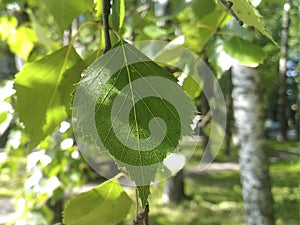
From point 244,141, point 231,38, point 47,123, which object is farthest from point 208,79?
point 244,141

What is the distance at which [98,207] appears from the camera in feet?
1.15

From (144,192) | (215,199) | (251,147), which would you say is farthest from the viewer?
(215,199)

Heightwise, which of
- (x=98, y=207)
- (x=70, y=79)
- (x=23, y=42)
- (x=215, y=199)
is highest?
(x=23, y=42)

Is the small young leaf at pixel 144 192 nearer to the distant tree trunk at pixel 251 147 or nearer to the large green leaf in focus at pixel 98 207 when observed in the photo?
the large green leaf in focus at pixel 98 207

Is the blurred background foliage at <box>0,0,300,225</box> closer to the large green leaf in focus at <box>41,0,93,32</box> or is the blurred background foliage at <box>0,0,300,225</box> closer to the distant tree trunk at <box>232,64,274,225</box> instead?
the large green leaf in focus at <box>41,0,93,32</box>

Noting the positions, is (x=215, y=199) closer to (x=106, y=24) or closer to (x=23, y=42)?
(x=23, y=42)

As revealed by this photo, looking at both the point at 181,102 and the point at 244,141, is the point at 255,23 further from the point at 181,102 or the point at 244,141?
the point at 244,141

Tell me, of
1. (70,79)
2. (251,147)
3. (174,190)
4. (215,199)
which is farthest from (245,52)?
(215,199)

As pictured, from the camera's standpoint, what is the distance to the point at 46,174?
0.96 m

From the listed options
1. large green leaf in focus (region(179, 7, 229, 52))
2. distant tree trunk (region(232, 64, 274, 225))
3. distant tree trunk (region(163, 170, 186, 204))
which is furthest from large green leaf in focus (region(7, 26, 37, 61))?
distant tree trunk (region(163, 170, 186, 204))

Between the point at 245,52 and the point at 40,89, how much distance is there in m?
0.25

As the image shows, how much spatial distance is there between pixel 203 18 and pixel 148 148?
355 mm

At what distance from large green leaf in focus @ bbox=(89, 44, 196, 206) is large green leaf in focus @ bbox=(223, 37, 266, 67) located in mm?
269

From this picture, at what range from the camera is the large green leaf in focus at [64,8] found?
0.80ft
